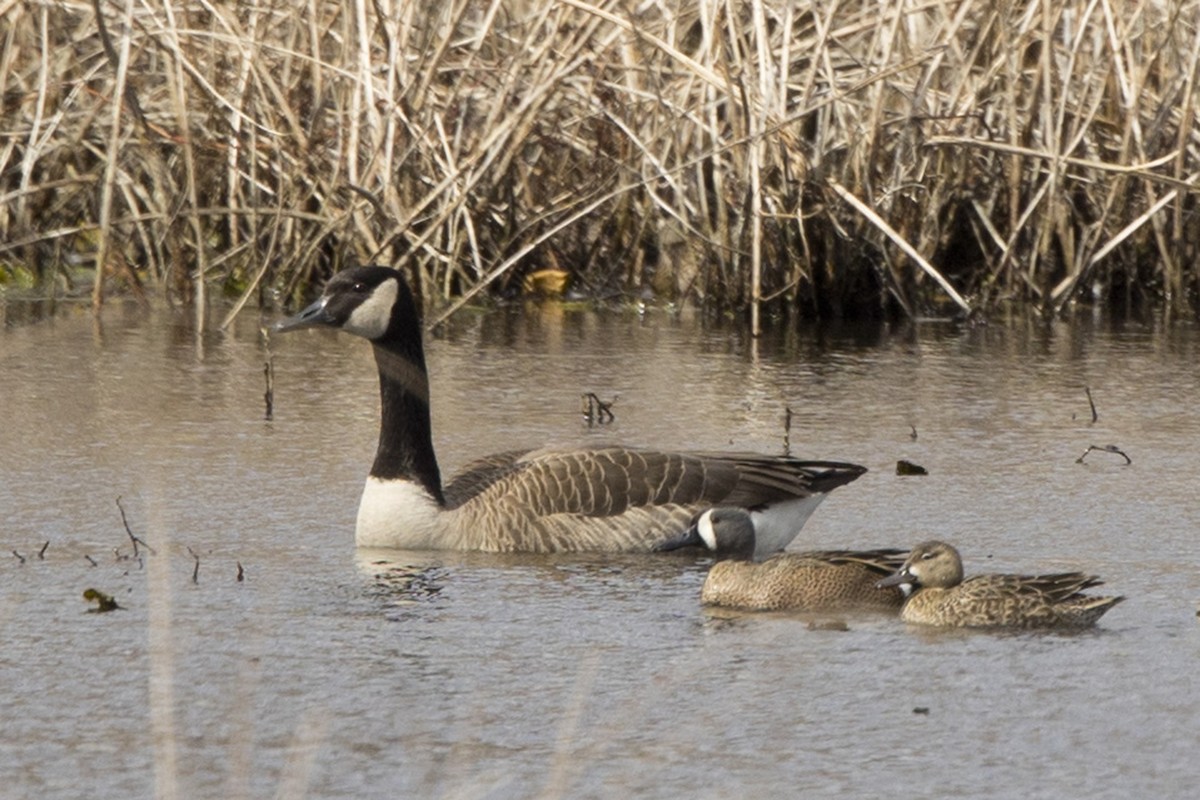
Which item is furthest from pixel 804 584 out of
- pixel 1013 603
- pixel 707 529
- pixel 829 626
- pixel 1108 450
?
pixel 1108 450

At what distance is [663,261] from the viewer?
1155cm

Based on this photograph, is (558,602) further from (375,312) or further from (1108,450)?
(1108,450)

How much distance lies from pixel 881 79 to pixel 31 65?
15.3ft

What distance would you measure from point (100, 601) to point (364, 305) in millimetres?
1580

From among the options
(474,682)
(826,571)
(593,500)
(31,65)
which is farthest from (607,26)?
(474,682)

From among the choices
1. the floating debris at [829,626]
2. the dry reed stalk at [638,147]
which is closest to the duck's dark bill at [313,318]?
the floating debris at [829,626]

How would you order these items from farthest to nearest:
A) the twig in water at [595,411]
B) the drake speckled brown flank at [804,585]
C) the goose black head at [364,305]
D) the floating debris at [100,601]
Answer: the twig in water at [595,411]
the goose black head at [364,305]
the drake speckled brown flank at [804,585]
the floating debris at [100,601]

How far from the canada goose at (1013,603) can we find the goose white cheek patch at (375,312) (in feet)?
6.96

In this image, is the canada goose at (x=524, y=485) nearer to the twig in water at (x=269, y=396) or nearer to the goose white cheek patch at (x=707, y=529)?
the goose white cheek patch at (x=707, y=529)

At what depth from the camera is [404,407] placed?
6.62 m

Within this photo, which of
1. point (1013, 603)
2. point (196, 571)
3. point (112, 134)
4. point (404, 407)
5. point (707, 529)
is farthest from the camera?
point (112, 134)

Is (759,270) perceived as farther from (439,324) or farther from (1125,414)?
(1125,414)

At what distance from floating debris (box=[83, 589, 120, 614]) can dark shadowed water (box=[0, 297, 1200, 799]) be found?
46mm

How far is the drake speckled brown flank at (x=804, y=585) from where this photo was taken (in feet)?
18.3
